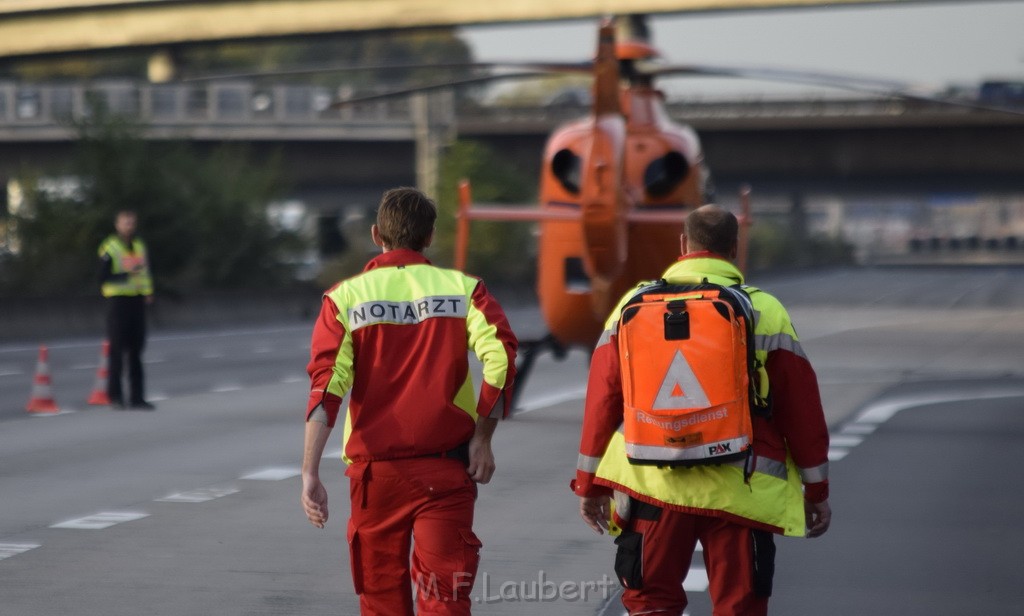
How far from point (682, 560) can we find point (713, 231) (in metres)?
1.01

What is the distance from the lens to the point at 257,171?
50688 millimetres

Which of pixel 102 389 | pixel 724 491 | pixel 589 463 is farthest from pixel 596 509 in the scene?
pixel 102 389

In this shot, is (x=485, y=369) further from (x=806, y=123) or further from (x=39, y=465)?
(x=806, y=123)

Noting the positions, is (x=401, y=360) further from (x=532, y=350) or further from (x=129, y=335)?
(x=129, y=335)

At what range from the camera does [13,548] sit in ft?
30.2

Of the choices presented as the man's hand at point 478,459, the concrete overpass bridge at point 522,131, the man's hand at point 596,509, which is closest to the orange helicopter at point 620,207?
the man's hand at point 478,459

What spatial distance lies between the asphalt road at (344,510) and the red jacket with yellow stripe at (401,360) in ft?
6.73

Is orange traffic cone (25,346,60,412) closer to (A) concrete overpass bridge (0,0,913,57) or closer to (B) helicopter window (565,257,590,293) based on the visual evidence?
(B) helicopter window (565,257,590,293)

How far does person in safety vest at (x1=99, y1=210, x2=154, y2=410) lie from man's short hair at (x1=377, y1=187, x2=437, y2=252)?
1210 centimetres

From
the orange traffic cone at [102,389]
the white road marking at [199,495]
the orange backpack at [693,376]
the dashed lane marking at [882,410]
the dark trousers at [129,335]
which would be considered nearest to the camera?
the orange backpack at [693,376]

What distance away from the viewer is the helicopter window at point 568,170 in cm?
1702

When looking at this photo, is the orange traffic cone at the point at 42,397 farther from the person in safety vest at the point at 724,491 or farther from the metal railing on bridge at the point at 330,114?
the metal railing on bridge at the point at 330,114

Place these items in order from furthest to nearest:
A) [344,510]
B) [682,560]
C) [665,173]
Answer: [665,173] → [344,510] → [682,560]

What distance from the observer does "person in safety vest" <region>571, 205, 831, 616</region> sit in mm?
5449
